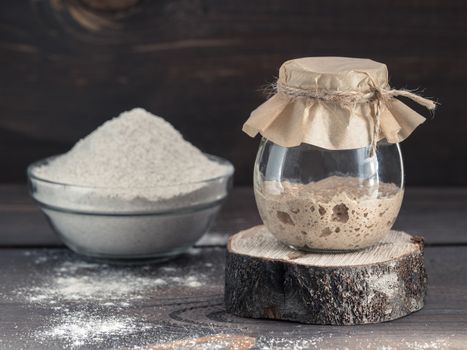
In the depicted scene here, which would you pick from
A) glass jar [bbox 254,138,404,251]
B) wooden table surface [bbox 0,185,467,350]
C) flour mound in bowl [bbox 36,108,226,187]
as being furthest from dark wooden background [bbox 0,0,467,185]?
glass jar [bbox 254,138,404,251]

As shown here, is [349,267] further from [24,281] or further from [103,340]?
[24,281]

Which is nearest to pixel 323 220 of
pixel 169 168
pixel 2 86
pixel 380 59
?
pixel 169 168

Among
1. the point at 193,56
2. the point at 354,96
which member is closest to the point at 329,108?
the point at 354,96

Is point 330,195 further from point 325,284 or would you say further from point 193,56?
point 193,56

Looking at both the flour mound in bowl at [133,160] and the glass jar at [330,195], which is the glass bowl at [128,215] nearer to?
the flour mound in bowl at [133,160]

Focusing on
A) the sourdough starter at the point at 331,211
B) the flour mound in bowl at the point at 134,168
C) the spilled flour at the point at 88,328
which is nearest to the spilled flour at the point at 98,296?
the spilled flour at the point at 88,328

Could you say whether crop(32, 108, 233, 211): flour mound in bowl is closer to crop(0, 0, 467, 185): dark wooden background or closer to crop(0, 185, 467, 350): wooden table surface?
crop(0, 185, 467, 350): wooden table surface

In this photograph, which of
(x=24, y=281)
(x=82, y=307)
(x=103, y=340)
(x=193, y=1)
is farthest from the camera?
(x=193, y=1)
